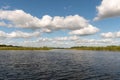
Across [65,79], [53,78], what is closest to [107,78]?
[65,79]

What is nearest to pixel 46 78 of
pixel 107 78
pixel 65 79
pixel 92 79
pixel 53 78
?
pixel 53 78

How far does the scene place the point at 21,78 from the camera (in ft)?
120

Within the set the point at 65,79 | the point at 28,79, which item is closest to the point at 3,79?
the point at 28,79

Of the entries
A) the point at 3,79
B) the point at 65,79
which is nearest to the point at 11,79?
the point at 3,79

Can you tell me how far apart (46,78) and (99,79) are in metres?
10.6

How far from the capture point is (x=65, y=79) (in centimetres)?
3706

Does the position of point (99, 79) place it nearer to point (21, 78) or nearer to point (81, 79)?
point (81, 79)

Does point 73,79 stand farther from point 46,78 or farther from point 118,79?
point 118,79

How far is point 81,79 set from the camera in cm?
3756

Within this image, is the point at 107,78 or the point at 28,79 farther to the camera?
the point at 107,78

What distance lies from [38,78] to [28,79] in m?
2.22

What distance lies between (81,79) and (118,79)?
7.40 metres

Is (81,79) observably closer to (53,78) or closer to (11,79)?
(53,78)

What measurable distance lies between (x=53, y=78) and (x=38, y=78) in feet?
9.82
